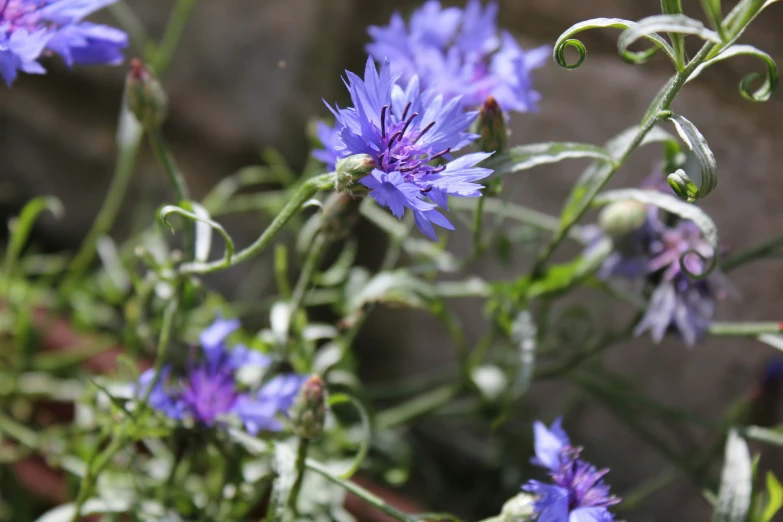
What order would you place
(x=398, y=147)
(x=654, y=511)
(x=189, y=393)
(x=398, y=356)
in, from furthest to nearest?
(x=398, y=356) < (x=654, y=511) < (x=189, y=393) < (x=398, y=147)

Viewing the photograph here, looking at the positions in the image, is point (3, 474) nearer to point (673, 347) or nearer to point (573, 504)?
point (573, 504)

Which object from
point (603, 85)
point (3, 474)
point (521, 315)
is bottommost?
point (3, 474)

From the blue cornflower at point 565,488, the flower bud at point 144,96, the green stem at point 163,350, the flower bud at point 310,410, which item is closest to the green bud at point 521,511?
the blue cornflower at point 565,488

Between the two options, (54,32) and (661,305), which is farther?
(661,305)

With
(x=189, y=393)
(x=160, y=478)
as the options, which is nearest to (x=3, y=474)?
(x=160, y=478)

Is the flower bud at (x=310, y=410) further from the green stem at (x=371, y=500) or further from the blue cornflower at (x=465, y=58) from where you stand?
the blue cornflower at (x=465, y=58)

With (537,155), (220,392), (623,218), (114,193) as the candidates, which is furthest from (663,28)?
(114,193)
